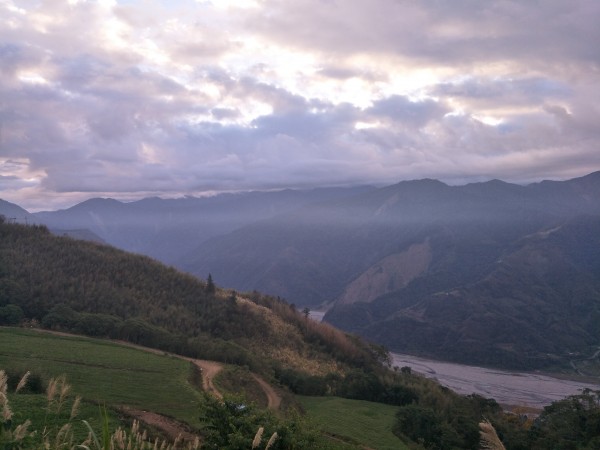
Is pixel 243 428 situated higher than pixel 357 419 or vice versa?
pixel 243 428

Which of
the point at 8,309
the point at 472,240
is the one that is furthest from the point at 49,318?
the point at 472,240

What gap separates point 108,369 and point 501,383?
76.3 meters

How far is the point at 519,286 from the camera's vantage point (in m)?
135

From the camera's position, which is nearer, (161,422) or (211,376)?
(161,422)

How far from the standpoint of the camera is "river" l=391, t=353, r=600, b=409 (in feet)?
237

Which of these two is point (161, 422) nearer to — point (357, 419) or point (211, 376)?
point (357, 419)

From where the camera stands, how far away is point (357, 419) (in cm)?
2095

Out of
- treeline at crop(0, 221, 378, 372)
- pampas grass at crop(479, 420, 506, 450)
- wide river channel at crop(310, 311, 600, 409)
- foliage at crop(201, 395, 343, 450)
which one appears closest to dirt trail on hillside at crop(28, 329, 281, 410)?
treeline at crop(0, 221, 378, 372)

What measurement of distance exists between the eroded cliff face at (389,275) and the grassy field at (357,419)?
5404 inches

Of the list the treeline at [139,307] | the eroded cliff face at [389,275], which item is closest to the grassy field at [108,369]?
the treeline at [139,307]

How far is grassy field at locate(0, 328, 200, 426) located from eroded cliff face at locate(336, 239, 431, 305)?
139 meters

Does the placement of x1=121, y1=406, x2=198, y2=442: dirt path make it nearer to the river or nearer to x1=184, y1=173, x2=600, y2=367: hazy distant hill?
the river

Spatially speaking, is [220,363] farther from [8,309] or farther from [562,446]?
[562,446]

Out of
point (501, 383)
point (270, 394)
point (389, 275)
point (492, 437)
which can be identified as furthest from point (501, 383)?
point (389, 275)
